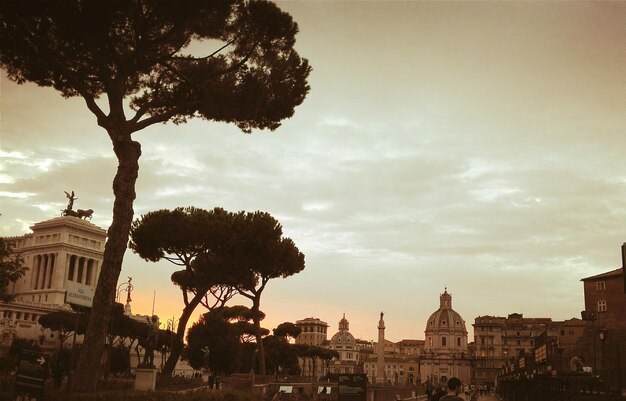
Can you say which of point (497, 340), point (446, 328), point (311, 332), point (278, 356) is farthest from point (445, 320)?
point (278, 356)

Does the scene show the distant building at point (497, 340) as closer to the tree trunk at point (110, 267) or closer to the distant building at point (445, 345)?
Answer: the distant building at point (445, 345)

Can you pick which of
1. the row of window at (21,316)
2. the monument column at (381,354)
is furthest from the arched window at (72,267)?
the monument column at (381,354)

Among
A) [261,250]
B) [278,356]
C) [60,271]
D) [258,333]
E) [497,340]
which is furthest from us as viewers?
[497,340]

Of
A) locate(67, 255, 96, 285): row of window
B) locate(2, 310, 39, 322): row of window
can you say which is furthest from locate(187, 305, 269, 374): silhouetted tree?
locate(67, 255, 96, 285): row of window

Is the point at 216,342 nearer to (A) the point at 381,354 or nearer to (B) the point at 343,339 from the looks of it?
(A) the point at 381,354

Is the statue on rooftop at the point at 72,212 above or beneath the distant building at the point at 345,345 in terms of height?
above

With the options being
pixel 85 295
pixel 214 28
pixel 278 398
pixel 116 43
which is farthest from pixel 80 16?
pixel 278 398

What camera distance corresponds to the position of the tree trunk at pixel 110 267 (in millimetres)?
13297

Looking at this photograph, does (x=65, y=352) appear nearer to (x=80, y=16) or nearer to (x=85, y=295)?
(x=85, y=295)

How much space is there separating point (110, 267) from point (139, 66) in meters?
5.38

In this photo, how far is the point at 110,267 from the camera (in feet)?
46.9

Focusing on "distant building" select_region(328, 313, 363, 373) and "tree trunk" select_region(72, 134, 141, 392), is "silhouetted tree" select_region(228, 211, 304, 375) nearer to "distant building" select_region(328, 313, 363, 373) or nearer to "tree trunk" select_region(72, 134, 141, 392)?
"tree trunk" select_region(72, 134, 141, 392)

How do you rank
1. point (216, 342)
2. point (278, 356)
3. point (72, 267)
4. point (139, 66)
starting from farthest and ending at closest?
point (72, 267) → point (278, 356) → point (216, 342) → point (139, 66)

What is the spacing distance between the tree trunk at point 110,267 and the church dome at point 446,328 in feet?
402
